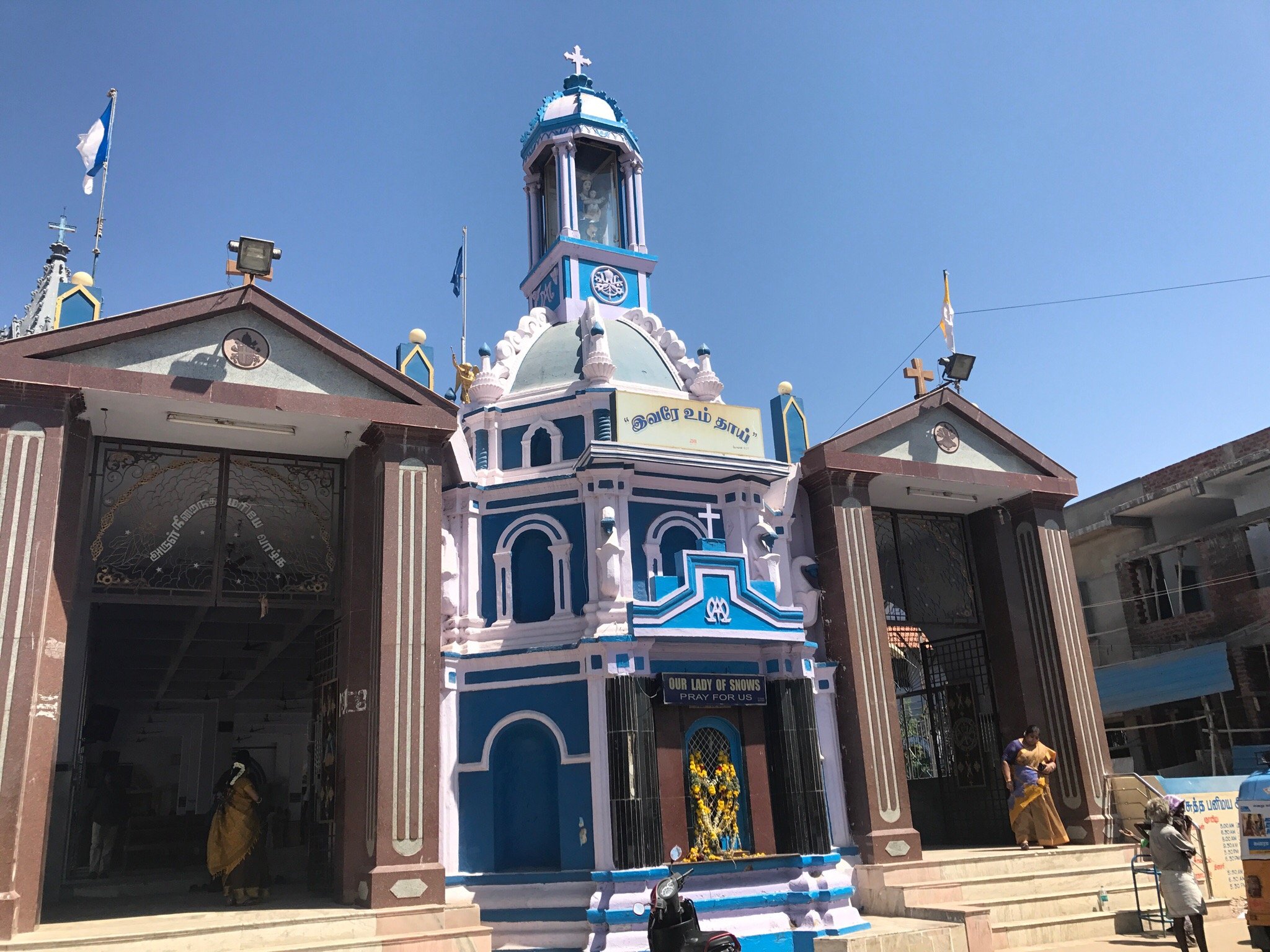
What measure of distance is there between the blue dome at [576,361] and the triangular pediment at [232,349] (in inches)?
177

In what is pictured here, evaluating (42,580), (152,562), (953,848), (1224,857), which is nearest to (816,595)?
(953,848)

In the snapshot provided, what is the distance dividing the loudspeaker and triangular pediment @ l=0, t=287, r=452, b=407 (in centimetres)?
1235

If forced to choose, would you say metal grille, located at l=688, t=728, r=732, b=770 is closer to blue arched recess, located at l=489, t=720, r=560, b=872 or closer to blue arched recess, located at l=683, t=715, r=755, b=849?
blue arched recess, located at l=683, t=715, r=755, b=849

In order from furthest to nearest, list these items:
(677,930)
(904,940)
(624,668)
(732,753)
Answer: (732,753)
(624,668)
(904,940)
(677,930)

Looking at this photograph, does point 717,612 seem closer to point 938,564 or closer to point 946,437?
point 946,437

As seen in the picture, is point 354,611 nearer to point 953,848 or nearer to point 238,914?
point 238,914

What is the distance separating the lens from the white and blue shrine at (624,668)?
635 inches

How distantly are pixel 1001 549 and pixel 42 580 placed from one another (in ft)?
57.9

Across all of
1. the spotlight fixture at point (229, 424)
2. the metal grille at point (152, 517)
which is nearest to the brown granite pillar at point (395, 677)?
the spotlight fixture at point (229, 424)

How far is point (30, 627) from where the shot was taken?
43.2 ft

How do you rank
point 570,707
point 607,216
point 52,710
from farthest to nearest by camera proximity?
point 607,216 < point 570,707 < point 52,710

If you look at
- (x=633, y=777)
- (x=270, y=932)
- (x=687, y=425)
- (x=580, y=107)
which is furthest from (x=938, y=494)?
(x=270, y=932)

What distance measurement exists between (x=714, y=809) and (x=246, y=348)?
10.6 m

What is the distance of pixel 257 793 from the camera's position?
15.7 metres
